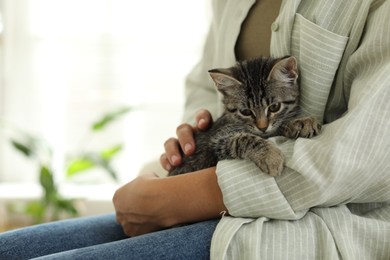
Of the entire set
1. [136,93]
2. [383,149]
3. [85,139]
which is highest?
[383,149]

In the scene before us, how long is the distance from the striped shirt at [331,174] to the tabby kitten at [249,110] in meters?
0.09

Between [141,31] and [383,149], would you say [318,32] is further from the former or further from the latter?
[141,31]

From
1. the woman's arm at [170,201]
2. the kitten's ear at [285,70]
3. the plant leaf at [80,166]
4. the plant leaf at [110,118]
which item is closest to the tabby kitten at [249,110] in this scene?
the kitten's ear at [285,70]

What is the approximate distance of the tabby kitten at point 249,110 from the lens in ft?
3.97

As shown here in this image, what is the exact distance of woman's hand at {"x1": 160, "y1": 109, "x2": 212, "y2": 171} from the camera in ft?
4.51

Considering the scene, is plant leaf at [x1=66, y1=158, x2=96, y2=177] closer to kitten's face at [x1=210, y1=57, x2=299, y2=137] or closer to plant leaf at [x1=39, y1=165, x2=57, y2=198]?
plant leaf at [x1=39, y1=165, x2=57, y2=198]

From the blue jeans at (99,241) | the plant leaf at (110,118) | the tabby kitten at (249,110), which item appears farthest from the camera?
the plant leaf at (110,118)

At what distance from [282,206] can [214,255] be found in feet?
0.52

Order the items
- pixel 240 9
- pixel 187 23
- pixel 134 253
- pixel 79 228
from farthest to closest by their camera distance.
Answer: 1. pixel 187 23
2. pixel 240 9
3. pixel 79 228
4. pixel 134 253

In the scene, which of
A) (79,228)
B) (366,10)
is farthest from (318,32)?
(79,228)

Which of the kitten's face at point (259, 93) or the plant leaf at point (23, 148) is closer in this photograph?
the kitten's face at point (259, 93)

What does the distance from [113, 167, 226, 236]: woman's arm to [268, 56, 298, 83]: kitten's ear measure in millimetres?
289

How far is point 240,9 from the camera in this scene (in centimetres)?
139

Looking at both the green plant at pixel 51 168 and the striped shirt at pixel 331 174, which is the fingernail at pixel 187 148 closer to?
the striped shirt at pixel 331 174
